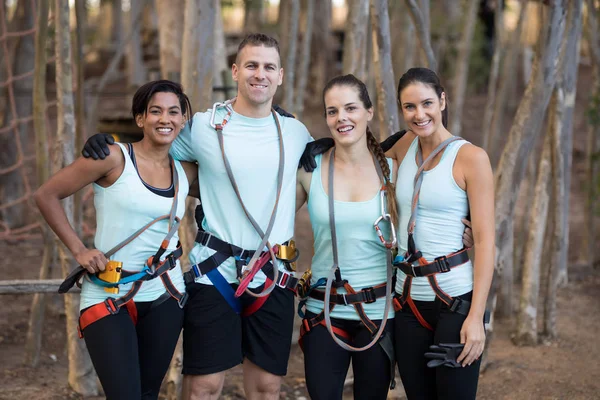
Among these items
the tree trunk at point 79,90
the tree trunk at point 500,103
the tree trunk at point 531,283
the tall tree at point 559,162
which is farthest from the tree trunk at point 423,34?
the tree trunk at point 500,103

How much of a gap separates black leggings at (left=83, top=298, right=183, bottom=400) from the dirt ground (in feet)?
6.28

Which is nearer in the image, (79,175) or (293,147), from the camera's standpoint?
(79,175)

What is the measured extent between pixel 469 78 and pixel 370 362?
1679cm

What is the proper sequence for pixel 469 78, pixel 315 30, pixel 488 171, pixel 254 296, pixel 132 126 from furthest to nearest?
pixel 469 78, pixel 315 30, pixel 132 126, pixel 254 296, pixel 488 171

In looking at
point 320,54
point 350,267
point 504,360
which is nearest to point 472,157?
point 350,267

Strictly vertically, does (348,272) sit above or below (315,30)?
below

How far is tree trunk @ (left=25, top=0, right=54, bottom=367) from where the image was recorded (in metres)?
5.25

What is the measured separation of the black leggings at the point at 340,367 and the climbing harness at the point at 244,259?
295 millimetres

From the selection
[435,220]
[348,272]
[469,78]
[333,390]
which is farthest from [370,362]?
[469,78]

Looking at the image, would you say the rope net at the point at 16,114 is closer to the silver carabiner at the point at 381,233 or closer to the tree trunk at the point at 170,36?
the tree trunk at the point at 170,36

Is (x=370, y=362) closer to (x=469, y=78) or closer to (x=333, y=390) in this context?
(x=333, y=390)

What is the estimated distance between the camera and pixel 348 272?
124 inches

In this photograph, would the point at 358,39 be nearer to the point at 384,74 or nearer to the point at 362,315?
the point at 384,74

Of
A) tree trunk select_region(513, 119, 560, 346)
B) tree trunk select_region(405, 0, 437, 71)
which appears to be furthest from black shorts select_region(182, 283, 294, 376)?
tree trunk select_region(513, 119, 560, 346)
